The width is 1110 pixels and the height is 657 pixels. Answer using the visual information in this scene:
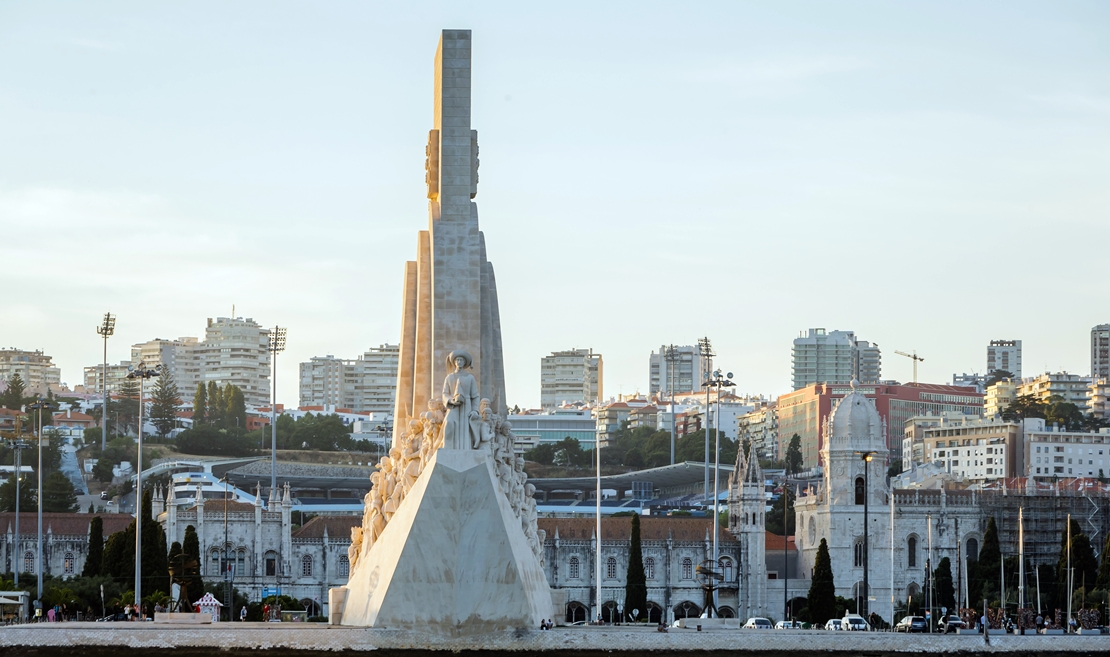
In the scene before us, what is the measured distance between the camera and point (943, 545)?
99312mm

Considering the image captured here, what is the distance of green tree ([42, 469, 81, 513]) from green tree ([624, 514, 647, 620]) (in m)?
41.1

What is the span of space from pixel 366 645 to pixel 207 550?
57.1m

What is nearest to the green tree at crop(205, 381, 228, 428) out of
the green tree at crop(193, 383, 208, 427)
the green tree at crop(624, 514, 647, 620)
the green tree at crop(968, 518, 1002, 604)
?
the green tree at crop(193, 383, 208, 427)

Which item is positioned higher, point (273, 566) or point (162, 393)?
point (162, 393)

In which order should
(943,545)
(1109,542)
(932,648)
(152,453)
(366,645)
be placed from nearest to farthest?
(366,645)
(932,648)
(1109,542)
(943,545)
(152,453)

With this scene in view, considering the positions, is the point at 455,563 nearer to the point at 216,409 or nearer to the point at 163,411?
the point at 163,411

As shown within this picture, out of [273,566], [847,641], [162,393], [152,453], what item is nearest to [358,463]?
[152,453]

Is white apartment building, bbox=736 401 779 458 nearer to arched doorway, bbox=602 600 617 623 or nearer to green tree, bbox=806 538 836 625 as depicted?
arched doorway, bbox=602 600 617 623

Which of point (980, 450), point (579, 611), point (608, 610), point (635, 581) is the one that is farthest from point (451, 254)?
point (980, 450)

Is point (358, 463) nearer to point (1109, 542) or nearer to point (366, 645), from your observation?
point (1109, 542)

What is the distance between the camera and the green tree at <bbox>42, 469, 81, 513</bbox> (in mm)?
113188

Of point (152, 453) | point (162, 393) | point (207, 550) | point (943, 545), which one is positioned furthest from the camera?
point (162, 393)

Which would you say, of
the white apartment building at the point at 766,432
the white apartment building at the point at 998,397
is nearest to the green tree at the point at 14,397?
the white apartment building at the point at 766,432

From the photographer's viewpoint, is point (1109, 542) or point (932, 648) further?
point (1109, 542)
